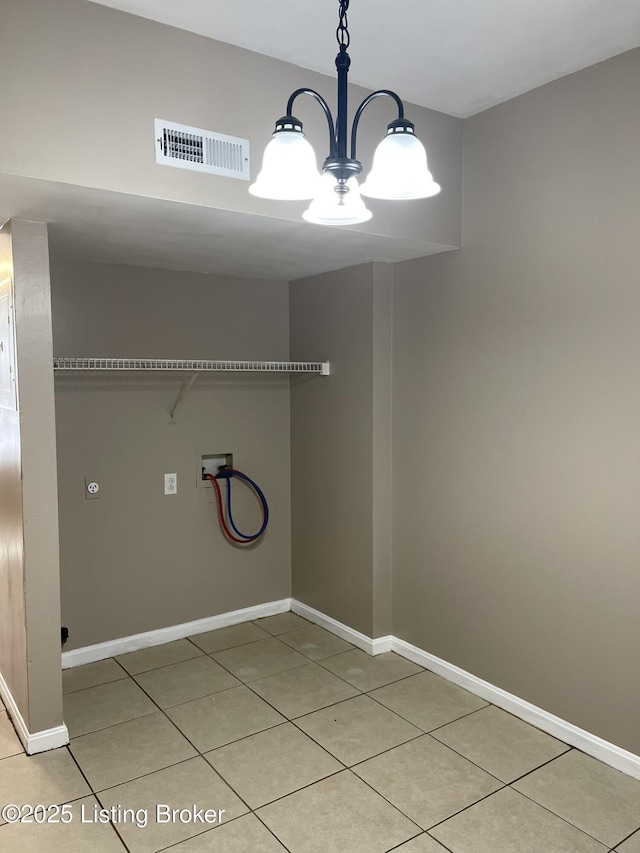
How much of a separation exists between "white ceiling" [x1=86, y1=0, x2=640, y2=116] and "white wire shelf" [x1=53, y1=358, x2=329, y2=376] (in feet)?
4.56

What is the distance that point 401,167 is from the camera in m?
1.54

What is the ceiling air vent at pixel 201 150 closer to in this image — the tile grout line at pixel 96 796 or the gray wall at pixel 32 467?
the gray wall at pixel 32 467

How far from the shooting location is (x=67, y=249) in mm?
3000

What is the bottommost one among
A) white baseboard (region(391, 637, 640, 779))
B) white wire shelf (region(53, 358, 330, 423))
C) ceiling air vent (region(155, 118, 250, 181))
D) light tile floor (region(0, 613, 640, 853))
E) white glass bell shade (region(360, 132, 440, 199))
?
light tile floor (region(0, 613, 640, 853))

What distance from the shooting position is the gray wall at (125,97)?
6.37 ft

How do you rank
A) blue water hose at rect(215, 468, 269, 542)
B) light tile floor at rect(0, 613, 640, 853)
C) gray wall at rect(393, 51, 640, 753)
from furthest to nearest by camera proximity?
blue water hose at rect(215, 468, 269, 542), gray wall at rect(393, 51, 640, 753), light tile floor at rect(0, 613, 640, 853)

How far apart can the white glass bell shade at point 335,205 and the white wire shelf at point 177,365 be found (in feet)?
5.14

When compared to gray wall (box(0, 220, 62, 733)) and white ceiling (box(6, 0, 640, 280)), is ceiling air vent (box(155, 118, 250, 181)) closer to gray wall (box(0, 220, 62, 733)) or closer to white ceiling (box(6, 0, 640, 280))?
white ceiling (box(6, 0, 640, 280))

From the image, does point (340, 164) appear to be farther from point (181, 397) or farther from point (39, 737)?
point (39, 737)

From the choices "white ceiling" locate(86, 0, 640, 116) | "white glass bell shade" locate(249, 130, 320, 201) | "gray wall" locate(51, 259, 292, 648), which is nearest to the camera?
"white glass bell shade" locate(249, 130, 320, 201)

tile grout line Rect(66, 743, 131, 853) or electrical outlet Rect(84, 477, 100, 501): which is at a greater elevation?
electrical outlet Rect(84, 477, 100, 501)

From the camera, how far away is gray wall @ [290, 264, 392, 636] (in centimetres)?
344

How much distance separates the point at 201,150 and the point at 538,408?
163cm

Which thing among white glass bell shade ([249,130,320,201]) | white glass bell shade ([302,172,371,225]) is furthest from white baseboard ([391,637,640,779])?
white glass bell shade ([249,130,320,201])
